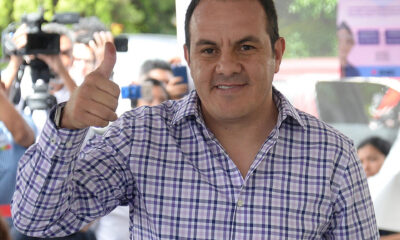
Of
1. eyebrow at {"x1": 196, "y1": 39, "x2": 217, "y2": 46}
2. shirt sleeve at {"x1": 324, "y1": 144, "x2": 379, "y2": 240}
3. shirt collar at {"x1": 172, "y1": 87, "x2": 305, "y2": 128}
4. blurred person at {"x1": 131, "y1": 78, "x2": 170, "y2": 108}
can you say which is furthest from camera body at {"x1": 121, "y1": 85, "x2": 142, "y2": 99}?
shirt sleeve at {"x1": 324, "y1": 144, "x2": 379, "y2": 240}

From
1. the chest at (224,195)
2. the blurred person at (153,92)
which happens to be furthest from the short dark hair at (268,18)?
the blurred person at (153,92)

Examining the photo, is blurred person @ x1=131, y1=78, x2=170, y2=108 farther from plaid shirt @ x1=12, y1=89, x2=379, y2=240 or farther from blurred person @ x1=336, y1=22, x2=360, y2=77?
plaid shirt @ x1=12, y1=89, x2=379, y2=240

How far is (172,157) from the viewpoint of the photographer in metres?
1.75

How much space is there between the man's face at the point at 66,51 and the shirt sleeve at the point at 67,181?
2154mm

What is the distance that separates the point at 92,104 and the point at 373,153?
2.42 meters

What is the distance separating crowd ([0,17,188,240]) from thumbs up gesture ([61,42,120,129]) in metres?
1.89

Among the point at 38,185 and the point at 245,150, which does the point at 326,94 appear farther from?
the point at 38,185

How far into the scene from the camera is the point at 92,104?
4.59ft

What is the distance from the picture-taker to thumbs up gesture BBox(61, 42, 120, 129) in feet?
4.58

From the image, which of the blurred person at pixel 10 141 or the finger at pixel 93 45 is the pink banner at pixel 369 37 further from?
the blurred person at pixel 10 141

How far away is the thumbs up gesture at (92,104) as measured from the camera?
4.58 ft

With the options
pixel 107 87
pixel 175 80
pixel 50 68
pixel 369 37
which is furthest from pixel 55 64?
pixel 107 87

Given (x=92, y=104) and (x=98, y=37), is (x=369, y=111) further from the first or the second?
(x=92, y=104)

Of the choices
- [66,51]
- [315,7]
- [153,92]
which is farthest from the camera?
[153,92]
